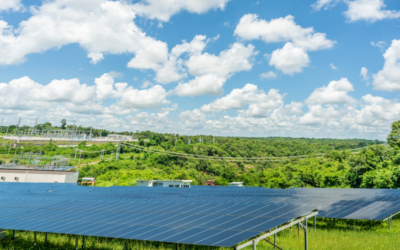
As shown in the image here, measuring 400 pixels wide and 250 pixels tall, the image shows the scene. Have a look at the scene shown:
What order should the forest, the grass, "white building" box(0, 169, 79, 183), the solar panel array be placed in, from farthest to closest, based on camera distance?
1. "white building" box(0, 169, 79, 183)
2. the forest
3. the grass
4. the solar panel array

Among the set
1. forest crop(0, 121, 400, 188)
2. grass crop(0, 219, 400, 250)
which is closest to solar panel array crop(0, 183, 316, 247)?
grass crop(0, 219, 400, 250)

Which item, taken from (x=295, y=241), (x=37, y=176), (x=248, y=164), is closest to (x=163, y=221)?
(x=295, y=241)

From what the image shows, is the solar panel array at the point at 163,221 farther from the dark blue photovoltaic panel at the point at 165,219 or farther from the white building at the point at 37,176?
the white building at the point at 37,176

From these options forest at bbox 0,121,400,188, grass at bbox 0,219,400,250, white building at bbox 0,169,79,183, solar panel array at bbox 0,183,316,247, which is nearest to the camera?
solar panel array at bbox 0,183,316,247

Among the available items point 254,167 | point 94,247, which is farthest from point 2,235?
point 254,167

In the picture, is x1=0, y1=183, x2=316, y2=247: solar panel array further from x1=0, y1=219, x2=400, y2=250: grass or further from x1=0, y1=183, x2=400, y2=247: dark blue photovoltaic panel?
x1=0, y1=219, x2=400, y2=250: grass

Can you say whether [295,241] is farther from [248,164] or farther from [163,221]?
[248,164]

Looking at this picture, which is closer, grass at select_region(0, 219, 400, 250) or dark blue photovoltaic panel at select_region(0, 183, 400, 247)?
dark blue photovoltaic panel at select_region(0, 183, 400, 247)

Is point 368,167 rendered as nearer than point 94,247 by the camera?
No

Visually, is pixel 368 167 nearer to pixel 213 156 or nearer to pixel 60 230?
pixel 60 230
